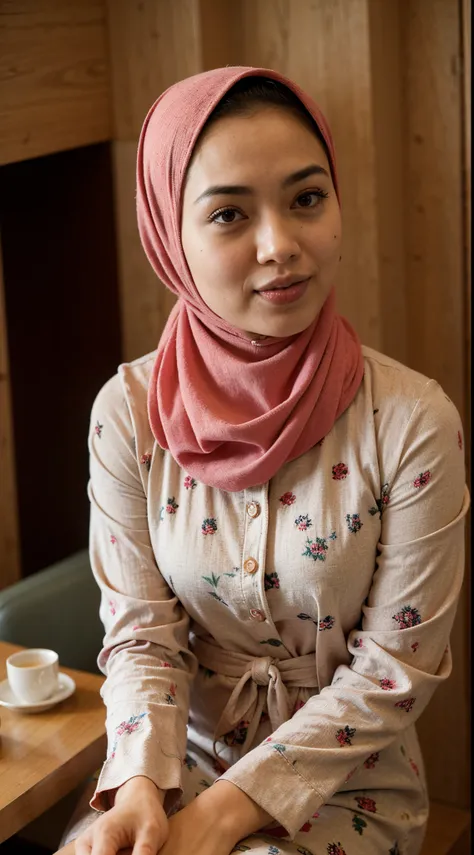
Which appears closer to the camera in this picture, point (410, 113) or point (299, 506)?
point (299, 506)

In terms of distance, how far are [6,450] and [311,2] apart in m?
0.98

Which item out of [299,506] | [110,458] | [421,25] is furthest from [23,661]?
[421,25]

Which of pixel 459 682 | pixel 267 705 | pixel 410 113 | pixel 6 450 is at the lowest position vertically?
pixel 459 682

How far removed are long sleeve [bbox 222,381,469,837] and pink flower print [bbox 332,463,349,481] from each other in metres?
0.05

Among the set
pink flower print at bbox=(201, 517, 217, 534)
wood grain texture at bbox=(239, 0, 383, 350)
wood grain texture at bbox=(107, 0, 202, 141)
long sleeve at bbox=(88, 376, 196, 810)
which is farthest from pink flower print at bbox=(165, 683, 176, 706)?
wood grain texture at bbox=(107, 0, 202, 141)

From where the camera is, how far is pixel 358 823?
1.48m

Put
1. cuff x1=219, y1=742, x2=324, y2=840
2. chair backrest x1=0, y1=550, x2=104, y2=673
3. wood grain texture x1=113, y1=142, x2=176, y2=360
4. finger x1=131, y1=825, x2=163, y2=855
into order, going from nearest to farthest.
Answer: finger x1=131, y1=825, x2=163, y2=855 → cuff x1=219, y1=742, x2=324, y2=840 → chair backrest x1=0, y1=550, x2=104, y2=673 → wood grain texture x1=113, y1=142, x2=176, y2=360

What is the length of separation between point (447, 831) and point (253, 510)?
1025mm

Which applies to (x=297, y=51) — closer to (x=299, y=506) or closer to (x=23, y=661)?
(x=299, y=506)

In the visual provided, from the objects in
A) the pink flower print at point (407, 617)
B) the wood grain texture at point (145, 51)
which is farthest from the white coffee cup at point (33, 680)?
the wood grain texture at point (145, 51)

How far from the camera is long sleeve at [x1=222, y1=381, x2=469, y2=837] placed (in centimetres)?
144

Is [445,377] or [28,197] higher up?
[28,197]

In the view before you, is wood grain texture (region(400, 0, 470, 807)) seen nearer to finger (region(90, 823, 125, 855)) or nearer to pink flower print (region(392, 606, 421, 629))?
pink flower print (region(392, 606, 421, 629))

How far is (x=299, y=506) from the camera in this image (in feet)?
4.92
